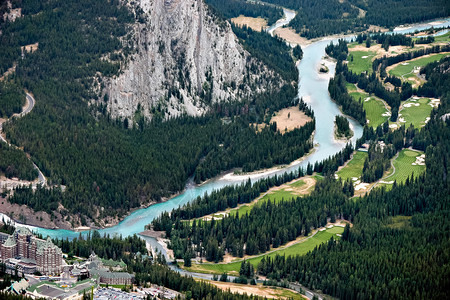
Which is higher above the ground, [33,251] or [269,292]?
[33,251]

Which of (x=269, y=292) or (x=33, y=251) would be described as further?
(x=269, y=292)

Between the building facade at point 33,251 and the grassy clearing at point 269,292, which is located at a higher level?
the building facade at point 33,251

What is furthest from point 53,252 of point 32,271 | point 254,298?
point 254,298

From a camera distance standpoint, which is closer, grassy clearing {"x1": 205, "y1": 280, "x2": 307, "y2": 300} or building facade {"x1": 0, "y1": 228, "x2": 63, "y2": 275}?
building facade {"x1": 0, "y1": 228, "x2": 63, "y2": 275}

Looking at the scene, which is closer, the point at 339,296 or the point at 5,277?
the point at 5,277

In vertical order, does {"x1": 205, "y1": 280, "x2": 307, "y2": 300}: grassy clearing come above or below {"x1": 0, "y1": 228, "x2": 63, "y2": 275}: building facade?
below

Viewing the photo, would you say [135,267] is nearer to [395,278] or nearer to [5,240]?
[5,240]

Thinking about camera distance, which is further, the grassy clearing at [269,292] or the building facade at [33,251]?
the grassy clearing at [269,292]

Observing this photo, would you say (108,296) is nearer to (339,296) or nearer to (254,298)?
(254,298)

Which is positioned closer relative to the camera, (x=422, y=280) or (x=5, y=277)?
(x=5, y=277)
